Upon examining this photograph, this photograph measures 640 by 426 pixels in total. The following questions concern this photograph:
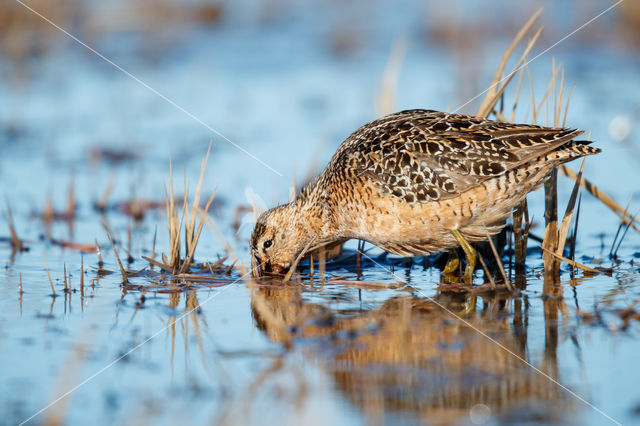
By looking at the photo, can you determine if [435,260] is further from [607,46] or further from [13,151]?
[607,46]

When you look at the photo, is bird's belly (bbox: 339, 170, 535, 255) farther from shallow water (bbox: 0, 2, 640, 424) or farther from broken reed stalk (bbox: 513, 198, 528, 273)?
shallow water (bbox: 0, 2, 640, 424)

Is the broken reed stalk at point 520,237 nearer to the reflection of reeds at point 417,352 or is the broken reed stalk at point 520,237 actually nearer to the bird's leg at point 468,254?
the bird's leg at point 468,254

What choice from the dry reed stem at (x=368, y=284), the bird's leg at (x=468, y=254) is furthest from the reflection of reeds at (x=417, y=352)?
the bird's leg at (x=468, y=254)

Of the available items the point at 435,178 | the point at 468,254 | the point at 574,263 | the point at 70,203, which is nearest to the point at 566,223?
the point at 574,263

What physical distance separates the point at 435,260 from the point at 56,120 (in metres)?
6.06

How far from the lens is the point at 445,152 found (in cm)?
558

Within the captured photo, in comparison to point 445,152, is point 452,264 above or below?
below

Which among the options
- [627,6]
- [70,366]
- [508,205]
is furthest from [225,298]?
[627,6]

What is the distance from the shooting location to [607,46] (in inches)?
502

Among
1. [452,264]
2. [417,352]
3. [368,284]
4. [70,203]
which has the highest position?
[70,203]

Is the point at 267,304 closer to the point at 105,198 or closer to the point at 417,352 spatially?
the point at 417,352

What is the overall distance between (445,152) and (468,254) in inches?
30.5

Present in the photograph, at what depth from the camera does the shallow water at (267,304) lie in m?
3.80

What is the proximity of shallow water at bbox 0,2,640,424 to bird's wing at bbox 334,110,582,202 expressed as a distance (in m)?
Answer: 0.74
